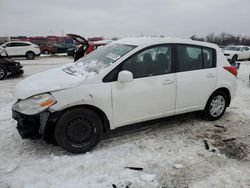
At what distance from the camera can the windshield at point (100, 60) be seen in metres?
3.64

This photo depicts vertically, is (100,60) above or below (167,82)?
above

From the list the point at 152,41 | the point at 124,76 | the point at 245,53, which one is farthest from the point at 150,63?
the point at 245,53

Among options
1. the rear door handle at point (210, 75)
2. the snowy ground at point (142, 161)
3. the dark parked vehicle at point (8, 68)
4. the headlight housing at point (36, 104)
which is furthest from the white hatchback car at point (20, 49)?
the rear door handle at point (210, 75)

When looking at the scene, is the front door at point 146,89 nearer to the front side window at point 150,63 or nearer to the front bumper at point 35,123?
the front side window at point 150,63

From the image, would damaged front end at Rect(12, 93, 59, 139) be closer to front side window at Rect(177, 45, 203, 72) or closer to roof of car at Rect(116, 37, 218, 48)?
roof of car at Rect(116, 37, 218, 48)

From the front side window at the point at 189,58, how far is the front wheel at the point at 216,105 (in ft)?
2.51

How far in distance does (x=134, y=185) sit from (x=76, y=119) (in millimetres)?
1231

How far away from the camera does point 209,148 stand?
365cm

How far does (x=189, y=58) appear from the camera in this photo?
13.8ft

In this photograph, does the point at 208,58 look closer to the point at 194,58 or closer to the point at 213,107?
the point at 194,58

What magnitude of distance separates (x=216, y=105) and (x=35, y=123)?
11.5ft

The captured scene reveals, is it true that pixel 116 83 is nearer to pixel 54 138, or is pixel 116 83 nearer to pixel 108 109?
pixel 108 109

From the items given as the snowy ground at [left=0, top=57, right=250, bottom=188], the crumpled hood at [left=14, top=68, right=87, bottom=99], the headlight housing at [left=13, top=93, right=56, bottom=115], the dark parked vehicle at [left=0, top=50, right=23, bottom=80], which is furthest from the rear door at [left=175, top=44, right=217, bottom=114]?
the dark parked vehicle at [left=0, top=50, right=23, bottom=80]

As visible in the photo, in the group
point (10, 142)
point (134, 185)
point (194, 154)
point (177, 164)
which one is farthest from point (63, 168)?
point (194, 154)
